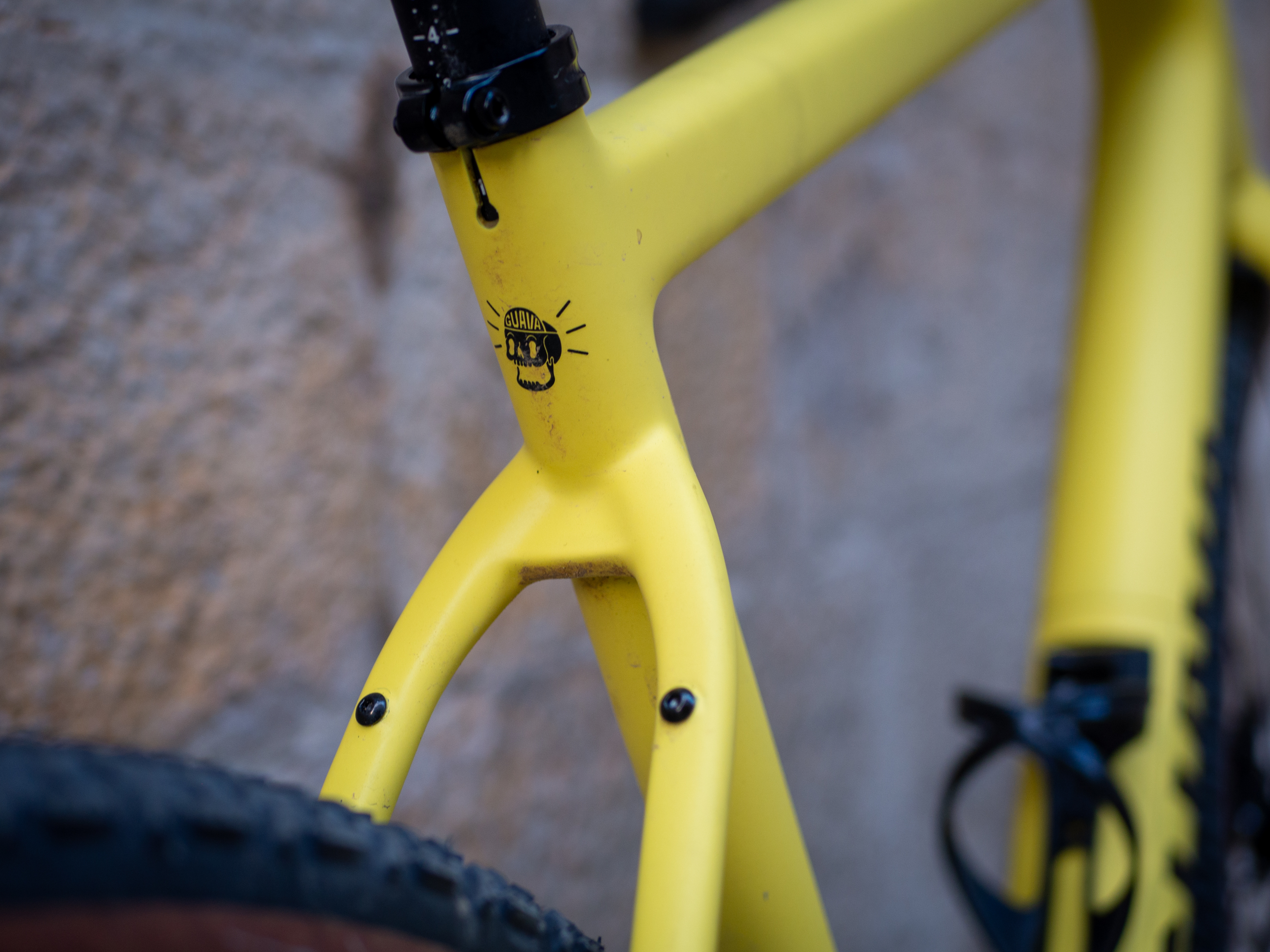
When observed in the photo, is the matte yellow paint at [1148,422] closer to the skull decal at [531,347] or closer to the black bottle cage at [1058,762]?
the black bottle cage at [1058,762]

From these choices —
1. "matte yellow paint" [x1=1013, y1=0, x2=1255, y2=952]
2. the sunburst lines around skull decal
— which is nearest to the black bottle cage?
"matte yellow paint" [x1=1013, y1=0, x2=1255, y2=952]

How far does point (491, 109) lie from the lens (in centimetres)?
22

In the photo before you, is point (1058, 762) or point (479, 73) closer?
point (479, 73)

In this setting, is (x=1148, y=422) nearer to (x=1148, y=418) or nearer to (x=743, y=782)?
(x=1148, y=418)

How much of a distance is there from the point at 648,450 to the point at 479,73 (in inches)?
4.1

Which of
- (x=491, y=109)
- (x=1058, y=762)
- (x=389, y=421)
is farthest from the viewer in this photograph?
(x=389, y=421)

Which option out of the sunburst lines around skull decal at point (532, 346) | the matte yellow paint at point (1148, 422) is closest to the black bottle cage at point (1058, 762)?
the matte yellow paint at point (1148, 422)

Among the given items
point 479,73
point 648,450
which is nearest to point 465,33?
point 479,73

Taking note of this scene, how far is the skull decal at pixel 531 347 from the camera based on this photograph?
252mm

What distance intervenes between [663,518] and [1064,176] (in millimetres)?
912

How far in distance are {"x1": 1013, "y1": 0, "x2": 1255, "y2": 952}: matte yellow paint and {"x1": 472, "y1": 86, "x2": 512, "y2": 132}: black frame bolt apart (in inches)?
14.2

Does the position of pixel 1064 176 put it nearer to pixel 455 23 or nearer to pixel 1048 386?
pixel 1048 386

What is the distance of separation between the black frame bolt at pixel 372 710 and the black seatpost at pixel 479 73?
141 mm

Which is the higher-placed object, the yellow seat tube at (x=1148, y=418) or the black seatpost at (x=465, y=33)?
the yellow seat tube at (x=1148, y=418)
